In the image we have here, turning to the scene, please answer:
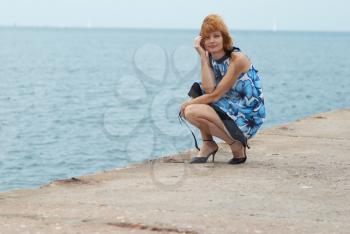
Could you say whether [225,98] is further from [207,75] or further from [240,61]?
[240,61]

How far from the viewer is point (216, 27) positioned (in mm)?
7707

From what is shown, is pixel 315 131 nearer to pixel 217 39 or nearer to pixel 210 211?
pixel 217 39

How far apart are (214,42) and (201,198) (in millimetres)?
1739

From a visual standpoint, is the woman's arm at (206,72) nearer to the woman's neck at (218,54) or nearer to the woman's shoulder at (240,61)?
the woman's neck at (218,54)

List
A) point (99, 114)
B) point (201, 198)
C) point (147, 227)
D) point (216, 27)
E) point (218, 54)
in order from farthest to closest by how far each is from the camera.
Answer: point (99, 114), point (218, 54), point (216, 27), point (201, 198), point (147, 227)

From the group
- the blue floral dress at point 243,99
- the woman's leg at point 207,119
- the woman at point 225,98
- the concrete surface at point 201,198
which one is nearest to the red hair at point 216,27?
the woman at point 225,98

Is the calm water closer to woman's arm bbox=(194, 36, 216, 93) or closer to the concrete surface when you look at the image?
woman's arm bbox=(194, 36, 216, 93)

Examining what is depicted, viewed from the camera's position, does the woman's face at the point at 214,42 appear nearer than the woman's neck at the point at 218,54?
Yes

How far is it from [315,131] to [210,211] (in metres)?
4.92

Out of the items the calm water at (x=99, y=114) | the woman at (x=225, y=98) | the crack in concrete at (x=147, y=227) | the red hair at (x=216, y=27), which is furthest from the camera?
the calm water at (x=99, y=114)

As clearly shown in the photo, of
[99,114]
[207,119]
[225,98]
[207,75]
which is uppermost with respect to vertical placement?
[207,75]

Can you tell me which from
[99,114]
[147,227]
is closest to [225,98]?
[147,227]

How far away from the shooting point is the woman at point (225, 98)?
25.7ft

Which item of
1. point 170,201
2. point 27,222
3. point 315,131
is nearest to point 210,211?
point 170,201
